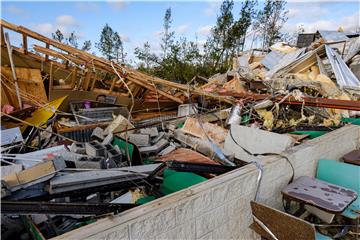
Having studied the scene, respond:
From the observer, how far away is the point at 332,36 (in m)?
11.0

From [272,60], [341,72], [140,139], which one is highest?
[272,60]

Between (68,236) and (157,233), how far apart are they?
63 cm

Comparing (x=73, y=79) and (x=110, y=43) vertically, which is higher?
(x=110, y=43)

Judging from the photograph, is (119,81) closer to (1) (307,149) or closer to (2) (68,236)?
(1) (307,149)

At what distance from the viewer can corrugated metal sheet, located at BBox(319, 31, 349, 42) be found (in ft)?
35.0

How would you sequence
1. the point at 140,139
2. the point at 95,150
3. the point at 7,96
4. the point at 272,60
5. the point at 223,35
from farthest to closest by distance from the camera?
the point at 223,35 < the point at 272,60 < the point at 7,96 < the point at 140,139 < the point at 95,150

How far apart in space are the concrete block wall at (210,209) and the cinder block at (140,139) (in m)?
1.67

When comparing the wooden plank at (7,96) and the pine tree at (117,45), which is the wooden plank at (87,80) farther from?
the pine tree at (117,45)

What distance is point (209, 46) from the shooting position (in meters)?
13.9

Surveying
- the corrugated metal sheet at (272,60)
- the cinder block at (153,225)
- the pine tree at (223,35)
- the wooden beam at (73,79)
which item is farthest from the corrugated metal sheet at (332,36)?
the cinder block at (153,225)

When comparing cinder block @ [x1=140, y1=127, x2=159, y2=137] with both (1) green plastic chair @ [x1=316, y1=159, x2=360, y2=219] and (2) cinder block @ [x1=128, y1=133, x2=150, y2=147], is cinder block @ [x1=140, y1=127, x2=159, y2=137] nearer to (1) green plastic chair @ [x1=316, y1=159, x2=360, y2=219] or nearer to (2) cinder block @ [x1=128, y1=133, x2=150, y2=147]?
(2) cinder block @ [x1=128, y1=133, x2=150, y2=147]

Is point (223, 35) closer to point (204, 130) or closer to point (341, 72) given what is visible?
point (341, 72)

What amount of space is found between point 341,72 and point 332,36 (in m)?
4.16

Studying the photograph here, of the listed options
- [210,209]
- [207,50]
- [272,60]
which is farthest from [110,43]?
[210,209]
